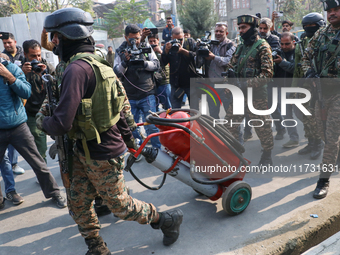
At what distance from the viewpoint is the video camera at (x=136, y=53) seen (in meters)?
4.59

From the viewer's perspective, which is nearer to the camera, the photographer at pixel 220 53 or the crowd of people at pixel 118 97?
the crowd of people at pixel 118 97

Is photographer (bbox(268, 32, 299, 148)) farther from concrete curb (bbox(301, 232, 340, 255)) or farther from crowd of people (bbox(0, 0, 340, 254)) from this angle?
concrete curb (bbox(301, 232, 340, 255))

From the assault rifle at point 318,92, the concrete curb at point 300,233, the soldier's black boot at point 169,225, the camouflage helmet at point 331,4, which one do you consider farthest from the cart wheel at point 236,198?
the camouflage helmet at point 331,4

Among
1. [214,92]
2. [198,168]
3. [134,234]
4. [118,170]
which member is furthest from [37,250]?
[214,92]

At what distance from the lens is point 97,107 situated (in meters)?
2.30

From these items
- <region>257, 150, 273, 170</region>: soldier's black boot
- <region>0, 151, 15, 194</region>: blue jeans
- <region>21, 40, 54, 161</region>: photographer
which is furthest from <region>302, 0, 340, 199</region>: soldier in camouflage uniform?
<region>0, 151, 15, 194</region>: blue jeans

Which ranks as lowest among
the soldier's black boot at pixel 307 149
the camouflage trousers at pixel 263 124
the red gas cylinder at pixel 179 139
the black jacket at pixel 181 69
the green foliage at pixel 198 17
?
the soldier's black boot at pixel 307 149

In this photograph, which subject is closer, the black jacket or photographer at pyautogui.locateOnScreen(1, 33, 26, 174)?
photographer at pyautogui.locateOnScreen(1, 33, 26, 174)

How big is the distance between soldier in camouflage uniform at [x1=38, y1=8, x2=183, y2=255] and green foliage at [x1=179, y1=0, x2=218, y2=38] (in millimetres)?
23758

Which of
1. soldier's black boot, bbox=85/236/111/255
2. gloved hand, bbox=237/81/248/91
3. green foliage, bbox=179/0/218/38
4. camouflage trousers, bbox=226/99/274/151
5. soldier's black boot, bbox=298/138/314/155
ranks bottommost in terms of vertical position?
soldier's black boot, bbox=298/138/314/155

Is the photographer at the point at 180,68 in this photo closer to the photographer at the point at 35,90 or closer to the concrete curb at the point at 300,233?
the photographer at the point at 35,90

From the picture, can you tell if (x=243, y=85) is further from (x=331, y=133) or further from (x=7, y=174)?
(x=7, y=174)

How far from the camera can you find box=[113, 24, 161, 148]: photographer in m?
4.68

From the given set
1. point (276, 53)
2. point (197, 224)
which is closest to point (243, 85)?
point (276, 53)
